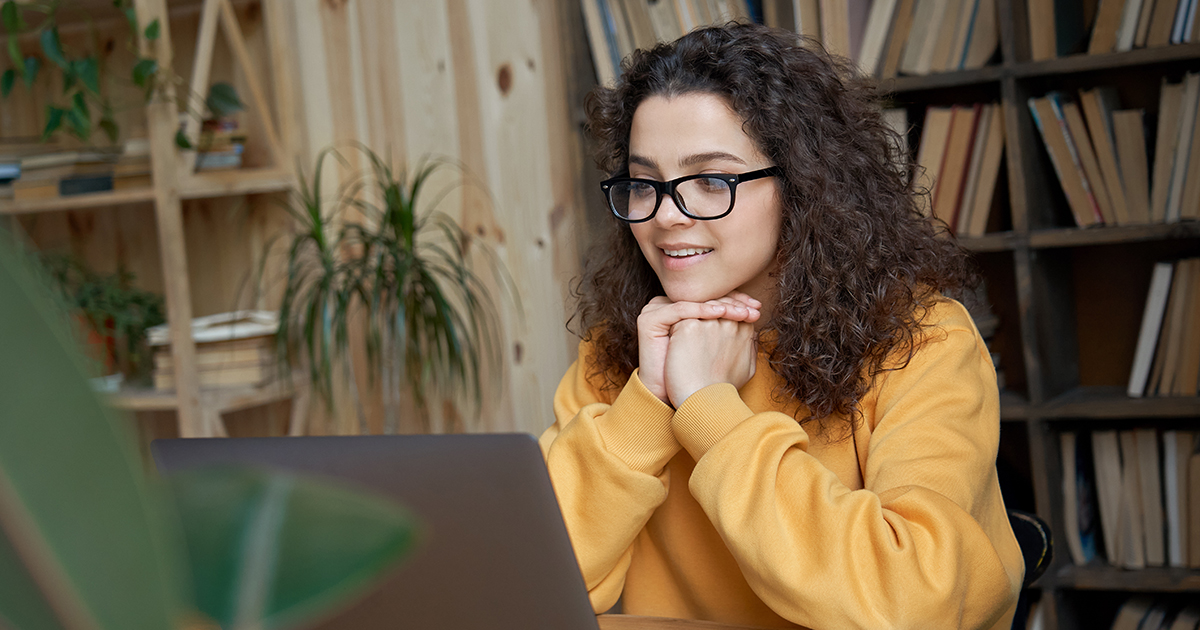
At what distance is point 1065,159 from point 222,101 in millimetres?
2001

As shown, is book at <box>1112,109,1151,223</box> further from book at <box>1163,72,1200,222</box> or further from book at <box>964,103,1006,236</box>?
book at <box>964,103,1006,236</box>

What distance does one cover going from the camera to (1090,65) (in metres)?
2.01

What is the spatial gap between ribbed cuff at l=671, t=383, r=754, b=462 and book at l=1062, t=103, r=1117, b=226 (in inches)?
53.0

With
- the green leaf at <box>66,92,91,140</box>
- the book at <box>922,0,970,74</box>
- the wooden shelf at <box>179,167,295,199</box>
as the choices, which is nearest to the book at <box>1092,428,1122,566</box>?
the book at <box>922,0,970,74</box>

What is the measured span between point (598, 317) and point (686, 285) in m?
0.28

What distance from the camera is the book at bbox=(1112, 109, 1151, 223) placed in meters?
2.04

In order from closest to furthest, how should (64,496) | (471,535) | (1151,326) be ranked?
1. (64,496)
2. (471,535)
3. (1151,326)

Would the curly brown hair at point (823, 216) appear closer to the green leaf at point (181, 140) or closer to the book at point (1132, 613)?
the book at point (1132, 613)

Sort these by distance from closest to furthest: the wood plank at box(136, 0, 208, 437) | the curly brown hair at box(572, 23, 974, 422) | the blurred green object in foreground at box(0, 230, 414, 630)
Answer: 1. the blurred green object in foreground at box(0, 230, 414, 630)
2. the curly brown hair at box(572, 23, 974, 422)
3. the wood plank at box(136, 0, 208, 437)

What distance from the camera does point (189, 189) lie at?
2365mm

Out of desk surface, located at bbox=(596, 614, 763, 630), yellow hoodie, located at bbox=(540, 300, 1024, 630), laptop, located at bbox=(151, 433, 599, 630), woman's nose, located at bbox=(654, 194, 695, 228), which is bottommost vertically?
desk surface, located at bbox=(596, 614, 763, 630)

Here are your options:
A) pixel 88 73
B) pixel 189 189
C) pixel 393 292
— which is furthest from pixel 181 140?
pixel 393 292

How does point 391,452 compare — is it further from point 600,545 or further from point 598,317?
point 598,317

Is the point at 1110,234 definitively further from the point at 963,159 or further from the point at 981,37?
the point at 981,37
